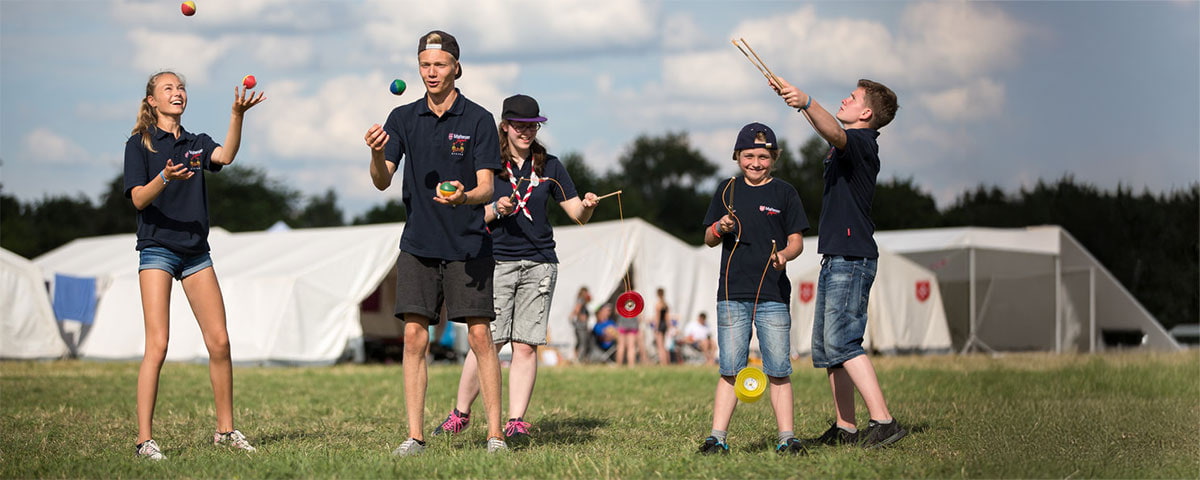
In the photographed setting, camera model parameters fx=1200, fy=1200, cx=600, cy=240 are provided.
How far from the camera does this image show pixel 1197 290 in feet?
71.5

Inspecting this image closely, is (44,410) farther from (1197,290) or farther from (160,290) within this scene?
(1197,290)

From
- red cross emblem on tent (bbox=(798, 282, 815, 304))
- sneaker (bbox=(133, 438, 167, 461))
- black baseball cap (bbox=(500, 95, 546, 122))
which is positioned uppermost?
black baseball cap (bbox=(500, 95, 546, 122))

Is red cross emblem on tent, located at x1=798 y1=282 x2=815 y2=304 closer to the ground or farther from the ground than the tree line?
closer to the ground

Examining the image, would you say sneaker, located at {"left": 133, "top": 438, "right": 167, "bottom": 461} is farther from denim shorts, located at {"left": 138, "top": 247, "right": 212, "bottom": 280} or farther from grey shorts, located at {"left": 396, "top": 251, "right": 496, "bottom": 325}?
grey shorts, located at {"left": 396, "top": 251, "right": 496, "bottom": 325}

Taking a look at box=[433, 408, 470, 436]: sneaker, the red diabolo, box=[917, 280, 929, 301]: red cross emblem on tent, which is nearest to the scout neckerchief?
the red diabolo

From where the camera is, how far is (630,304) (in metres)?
6.34

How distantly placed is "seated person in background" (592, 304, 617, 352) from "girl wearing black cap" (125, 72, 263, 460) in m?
16.2

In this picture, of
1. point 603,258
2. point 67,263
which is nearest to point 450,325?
point 603,258

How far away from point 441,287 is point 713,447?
1516 mm

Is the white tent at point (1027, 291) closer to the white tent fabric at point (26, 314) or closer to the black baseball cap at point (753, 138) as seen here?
the white tent fabric at point (26, 314)

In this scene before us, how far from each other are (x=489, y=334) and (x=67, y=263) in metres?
23.7

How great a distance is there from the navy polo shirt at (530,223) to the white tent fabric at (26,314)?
57.7 feet

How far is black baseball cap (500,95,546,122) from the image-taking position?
669 cm

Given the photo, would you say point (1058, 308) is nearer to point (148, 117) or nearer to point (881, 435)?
point (881, 435)
